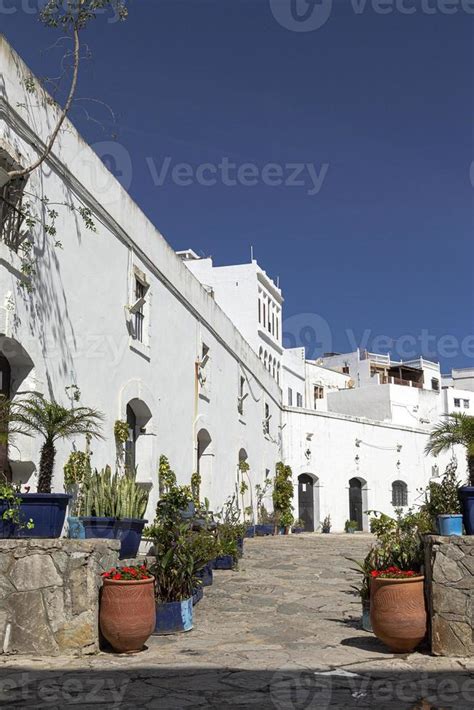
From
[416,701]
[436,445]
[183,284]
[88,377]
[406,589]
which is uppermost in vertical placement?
[183,284]

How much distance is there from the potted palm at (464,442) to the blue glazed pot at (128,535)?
3.34 m

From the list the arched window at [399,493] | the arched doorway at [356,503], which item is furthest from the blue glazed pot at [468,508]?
the arched window at [399,493]

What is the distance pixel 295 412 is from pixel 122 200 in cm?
1772

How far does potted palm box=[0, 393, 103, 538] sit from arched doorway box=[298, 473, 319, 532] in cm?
2018

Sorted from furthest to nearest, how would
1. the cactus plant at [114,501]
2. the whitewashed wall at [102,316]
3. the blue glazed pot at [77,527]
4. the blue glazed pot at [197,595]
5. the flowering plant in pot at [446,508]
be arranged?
1. the whitewashed wall at [102,316]
2. the blue glazed pot at [197,595]
3. the cactus plant at [114,501]
4. the blue glazed pot at [77,527]
5. the flowering plant in pot at [446,508]

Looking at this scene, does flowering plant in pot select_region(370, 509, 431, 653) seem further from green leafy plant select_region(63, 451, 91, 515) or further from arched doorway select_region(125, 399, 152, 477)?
arched doorway select_region(125, 399, 152, 477)

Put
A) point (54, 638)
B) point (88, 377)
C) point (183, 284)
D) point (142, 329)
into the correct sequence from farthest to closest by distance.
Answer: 1. point (183, 284)
2. point (142, 329)
3. point (88, 377)
4. point (54, 638)

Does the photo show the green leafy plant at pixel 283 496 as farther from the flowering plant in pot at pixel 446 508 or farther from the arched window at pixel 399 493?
the flowering plant in pot at pixel 446 508

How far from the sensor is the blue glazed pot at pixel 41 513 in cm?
684

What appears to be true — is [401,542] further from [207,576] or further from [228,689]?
[207,576]

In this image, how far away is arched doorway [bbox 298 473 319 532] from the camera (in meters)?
27.8

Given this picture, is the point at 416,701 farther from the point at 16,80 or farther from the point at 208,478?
the point at 208,478

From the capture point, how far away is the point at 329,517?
28.1m

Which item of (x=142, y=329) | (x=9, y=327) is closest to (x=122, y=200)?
(x=142, y=329)
